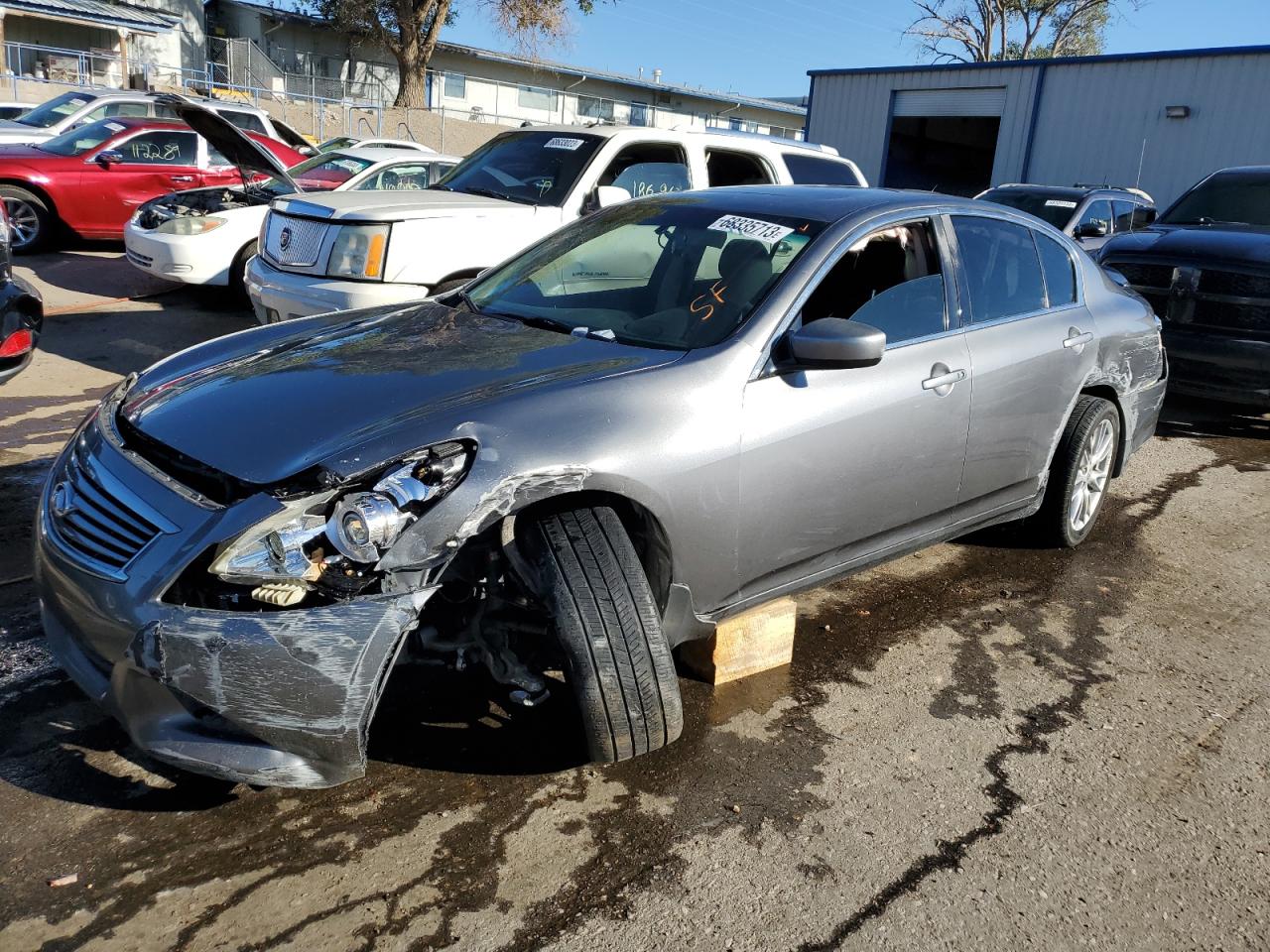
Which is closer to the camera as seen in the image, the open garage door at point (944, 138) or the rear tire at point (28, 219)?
the rear tire at point (28, 219)

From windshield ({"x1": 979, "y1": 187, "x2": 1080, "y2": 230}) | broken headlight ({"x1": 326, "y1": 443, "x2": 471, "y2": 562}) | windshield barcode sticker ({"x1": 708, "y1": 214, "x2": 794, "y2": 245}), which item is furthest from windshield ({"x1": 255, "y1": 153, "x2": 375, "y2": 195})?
broken headlight ({"x1": 326, "y1": 443, "x2": 471, "y2": 562})

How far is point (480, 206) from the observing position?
265 inches

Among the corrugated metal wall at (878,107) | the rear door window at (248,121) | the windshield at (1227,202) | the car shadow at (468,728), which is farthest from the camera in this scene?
the corrugated metal wall at (878,107)

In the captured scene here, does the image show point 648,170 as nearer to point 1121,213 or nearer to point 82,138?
point 1121,213

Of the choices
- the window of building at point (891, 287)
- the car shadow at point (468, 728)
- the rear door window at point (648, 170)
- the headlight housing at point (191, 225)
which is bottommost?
the car shadow at point (468, 728)

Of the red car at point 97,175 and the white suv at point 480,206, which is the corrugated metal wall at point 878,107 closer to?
the white suv at point 480,206

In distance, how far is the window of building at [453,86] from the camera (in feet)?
135

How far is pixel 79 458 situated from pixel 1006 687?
122 inches

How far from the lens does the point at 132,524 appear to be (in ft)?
8.50

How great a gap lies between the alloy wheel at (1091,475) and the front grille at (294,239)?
4.58 m

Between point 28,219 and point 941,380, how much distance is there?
11.2 m

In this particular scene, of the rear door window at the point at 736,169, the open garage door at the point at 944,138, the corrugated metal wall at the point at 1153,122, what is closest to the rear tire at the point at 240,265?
the rear door window at the point at 736,169

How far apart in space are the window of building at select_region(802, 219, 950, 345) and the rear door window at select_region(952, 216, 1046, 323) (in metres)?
0.21

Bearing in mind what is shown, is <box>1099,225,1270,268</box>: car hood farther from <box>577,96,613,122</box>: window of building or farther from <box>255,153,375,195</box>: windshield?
<box>577,96,613,122</box>: window of building
